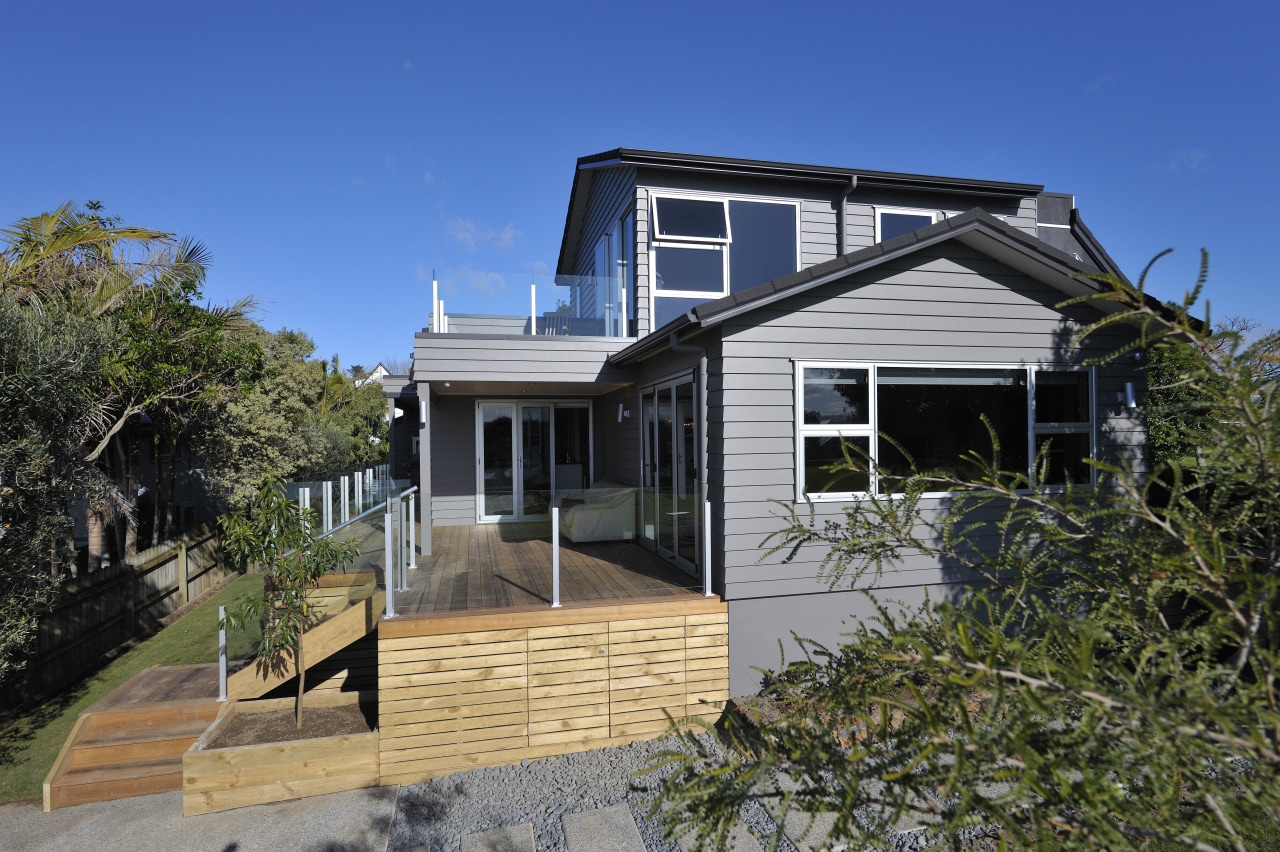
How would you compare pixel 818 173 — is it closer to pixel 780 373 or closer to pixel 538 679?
pixel 780 373

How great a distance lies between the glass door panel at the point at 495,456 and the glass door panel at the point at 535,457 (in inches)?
8.1

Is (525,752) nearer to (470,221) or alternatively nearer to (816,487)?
(816,487)

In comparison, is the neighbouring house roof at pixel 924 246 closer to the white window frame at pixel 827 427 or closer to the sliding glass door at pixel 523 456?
the white window frame at pixel 827 427

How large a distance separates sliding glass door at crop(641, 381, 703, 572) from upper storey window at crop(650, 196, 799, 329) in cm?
161

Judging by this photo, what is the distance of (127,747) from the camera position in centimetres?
555

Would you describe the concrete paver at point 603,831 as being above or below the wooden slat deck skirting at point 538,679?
below

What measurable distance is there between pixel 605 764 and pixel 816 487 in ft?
9.82

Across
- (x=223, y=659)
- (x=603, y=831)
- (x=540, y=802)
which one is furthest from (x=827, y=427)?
(x=223, y=659)

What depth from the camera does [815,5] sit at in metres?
12.4

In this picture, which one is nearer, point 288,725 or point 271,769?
point 271,769

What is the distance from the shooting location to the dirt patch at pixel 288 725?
5.40 m

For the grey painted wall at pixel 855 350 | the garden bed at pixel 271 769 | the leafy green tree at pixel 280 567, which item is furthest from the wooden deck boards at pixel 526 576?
the garden bed at pixel 271 769

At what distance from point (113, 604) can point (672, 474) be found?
825 cm

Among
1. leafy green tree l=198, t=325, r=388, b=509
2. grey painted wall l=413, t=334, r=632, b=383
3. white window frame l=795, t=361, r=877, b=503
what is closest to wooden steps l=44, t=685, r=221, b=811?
grey painted wall l=413, t=334, r=632, b=383
